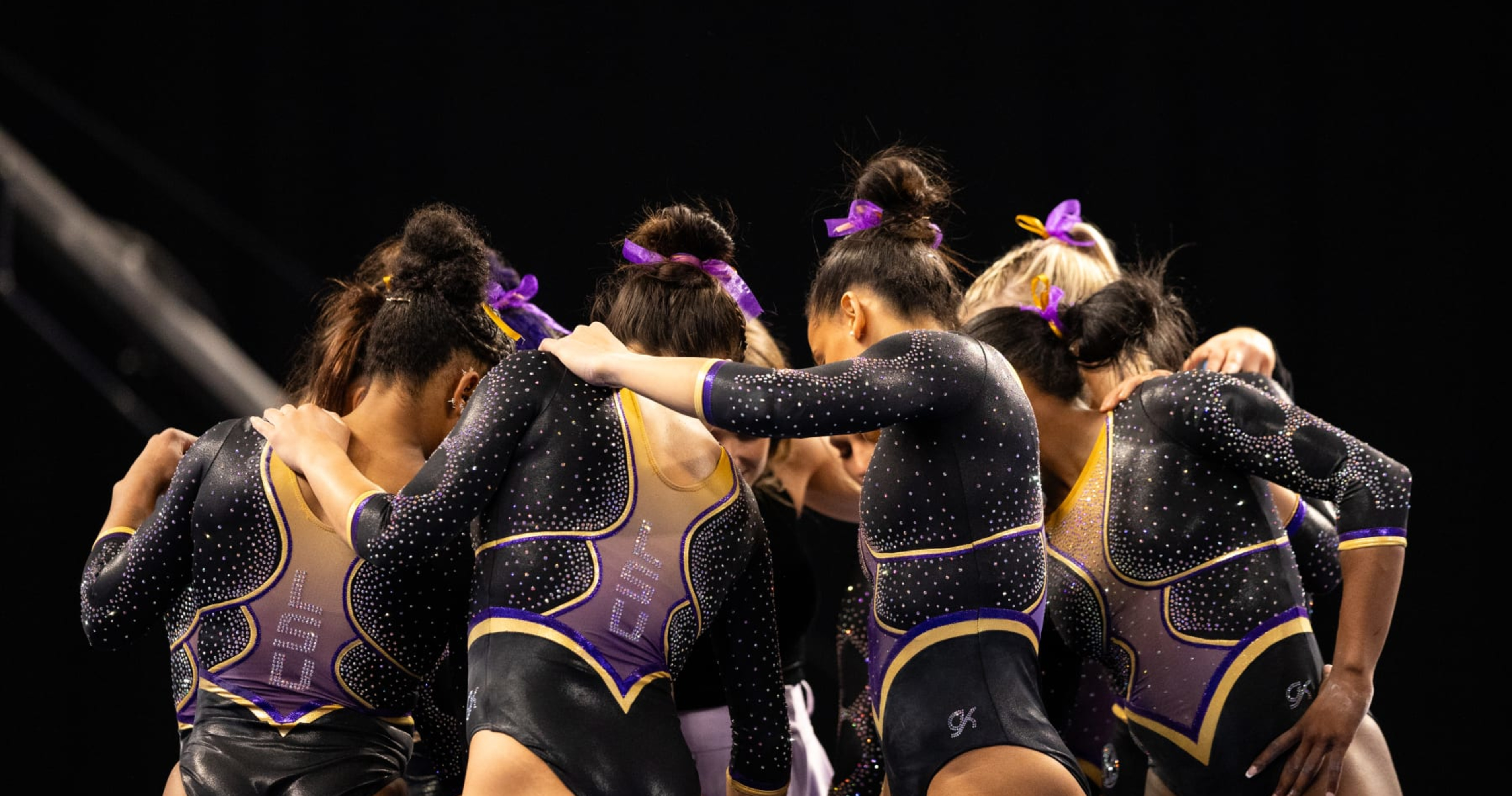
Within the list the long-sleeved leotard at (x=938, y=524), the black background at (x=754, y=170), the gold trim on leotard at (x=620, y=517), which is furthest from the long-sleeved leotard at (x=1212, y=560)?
the black background at (x=754, y=170)

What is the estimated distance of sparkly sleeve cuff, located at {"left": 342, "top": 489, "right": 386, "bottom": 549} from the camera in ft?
5.44

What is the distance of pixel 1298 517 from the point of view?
90.7 inches

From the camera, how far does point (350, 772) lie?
72.3 inches

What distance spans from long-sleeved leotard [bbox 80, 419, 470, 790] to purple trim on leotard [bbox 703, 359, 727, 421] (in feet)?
1.54

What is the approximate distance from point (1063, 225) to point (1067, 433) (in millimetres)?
818

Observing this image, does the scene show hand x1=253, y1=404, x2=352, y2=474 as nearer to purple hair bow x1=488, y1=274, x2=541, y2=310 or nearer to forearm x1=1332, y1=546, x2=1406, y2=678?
purple hair bow x1=488, y1=274, x2=541, y2=310

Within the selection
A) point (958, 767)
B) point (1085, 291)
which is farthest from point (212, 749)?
point (1085, 291)

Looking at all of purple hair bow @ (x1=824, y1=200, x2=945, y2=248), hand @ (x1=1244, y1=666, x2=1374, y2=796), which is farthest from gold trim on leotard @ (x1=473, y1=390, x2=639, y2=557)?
hand @ (x1=1244, y1=666, x2=1374, y2=796)

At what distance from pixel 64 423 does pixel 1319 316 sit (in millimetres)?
3459

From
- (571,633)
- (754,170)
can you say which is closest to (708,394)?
(571,633)

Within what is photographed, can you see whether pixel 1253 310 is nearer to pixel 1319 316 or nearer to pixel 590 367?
pixel 1319 316

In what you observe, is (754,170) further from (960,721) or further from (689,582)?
(960,721)

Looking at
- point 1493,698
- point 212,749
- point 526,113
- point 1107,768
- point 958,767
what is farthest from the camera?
point 526,113

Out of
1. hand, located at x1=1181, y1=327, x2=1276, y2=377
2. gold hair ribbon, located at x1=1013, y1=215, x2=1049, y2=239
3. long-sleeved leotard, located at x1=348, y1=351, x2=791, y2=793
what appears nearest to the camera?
long-sleeved leotard, located at x1=348, y1=351, x2=791, y2=793
